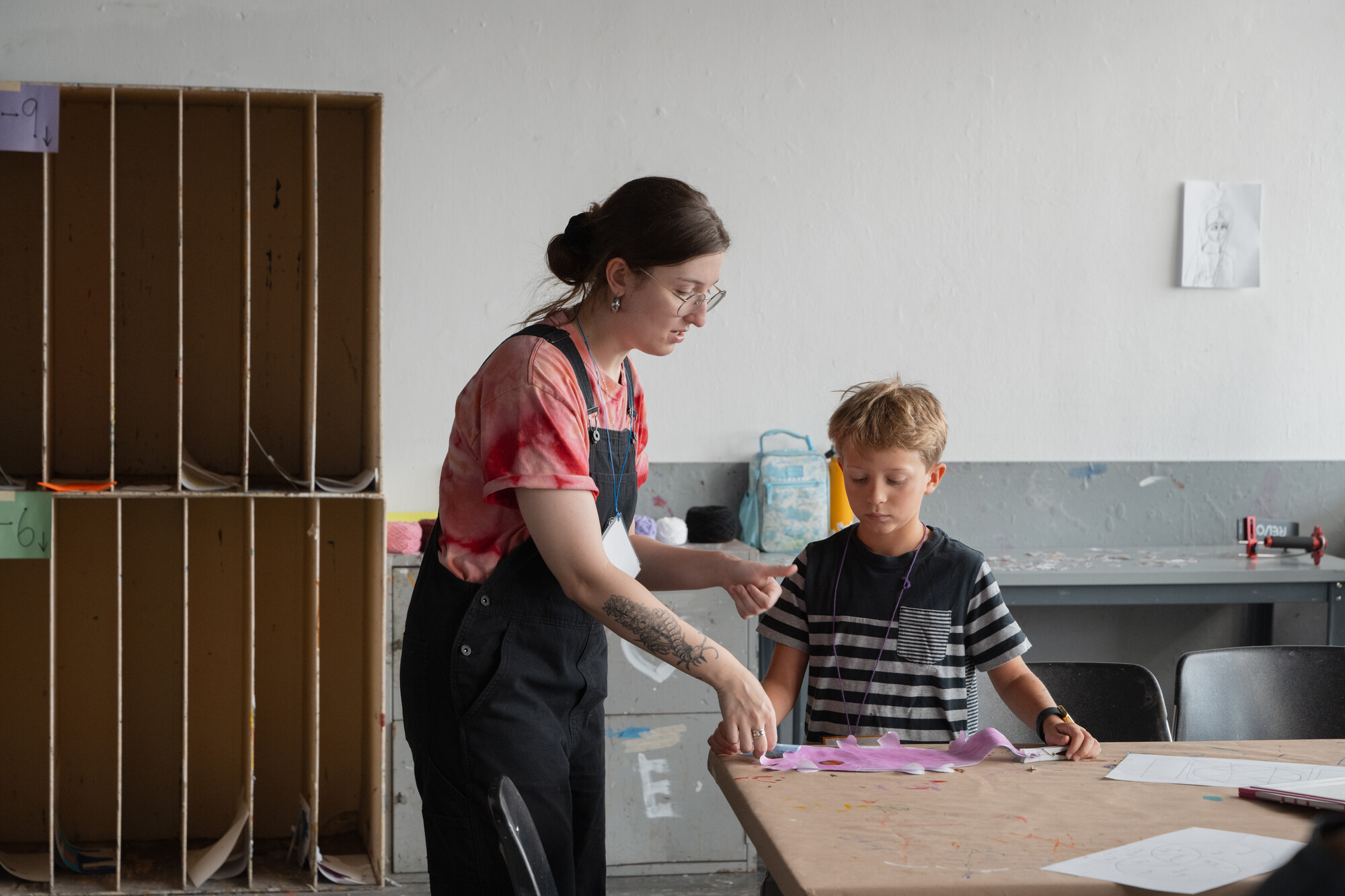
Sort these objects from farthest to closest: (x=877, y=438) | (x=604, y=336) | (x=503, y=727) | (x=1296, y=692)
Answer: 1. (x=1296, y=692)
2. (x=877, y=438)
3. (x=604, y=336)
4. (x=503, y=727)

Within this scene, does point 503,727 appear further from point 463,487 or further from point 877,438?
point 877,438

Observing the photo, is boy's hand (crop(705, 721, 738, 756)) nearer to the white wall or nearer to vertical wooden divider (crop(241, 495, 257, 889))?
vertical wooden divider (crop(241, 495, 257, 889))

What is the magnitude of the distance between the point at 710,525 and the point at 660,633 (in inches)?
70.0

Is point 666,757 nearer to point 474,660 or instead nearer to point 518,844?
point 474,660

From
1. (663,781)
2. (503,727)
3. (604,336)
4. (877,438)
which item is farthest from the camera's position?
(663,781)

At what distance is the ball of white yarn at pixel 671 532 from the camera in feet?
10.3

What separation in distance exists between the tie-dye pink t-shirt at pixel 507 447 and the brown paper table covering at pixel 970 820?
1.48ft

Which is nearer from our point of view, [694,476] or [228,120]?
[228,120]

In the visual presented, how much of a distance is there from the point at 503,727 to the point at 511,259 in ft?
6.99

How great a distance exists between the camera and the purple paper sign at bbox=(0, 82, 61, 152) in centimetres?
271

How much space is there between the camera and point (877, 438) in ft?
6.09

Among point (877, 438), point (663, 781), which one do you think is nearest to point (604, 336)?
point (877, 438)

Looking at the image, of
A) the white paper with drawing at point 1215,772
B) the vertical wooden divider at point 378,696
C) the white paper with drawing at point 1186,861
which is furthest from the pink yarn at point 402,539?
the white paper with drawing at point 1186,861

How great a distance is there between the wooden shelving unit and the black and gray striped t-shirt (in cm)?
158
